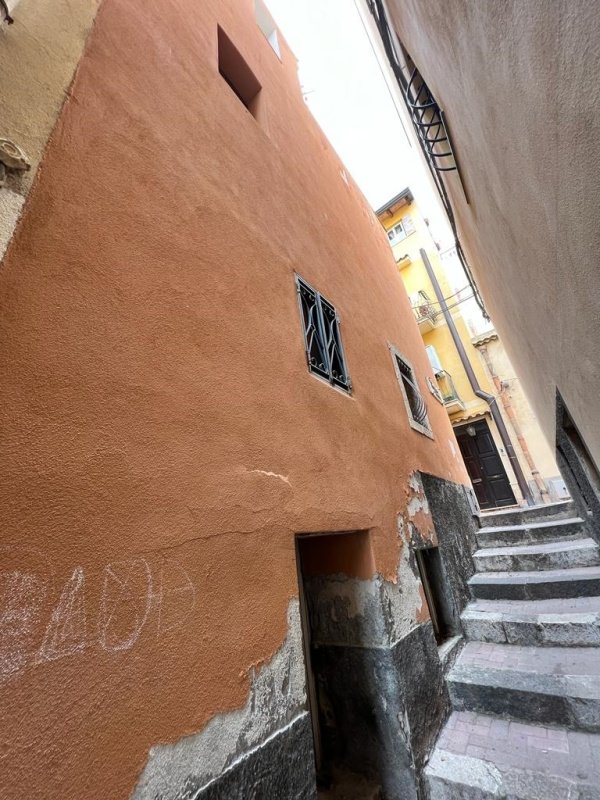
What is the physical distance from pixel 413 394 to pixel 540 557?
288cm

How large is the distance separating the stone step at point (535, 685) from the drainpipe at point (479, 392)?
822cm

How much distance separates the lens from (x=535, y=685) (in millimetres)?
3064

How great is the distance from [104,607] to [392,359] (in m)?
4.49

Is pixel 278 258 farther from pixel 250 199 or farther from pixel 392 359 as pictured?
pixel 392 359

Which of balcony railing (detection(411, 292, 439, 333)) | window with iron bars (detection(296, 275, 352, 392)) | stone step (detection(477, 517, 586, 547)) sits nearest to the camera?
window with iron bars (detection(296, 275, 352, 392))

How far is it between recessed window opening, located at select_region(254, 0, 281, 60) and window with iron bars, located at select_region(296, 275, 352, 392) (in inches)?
206

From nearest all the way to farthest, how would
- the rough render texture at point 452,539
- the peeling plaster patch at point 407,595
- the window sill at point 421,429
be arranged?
1. the peeling plaster patch at point 407,595
2. the rough render texture at point 452,539
3. the window sill at point 421,429

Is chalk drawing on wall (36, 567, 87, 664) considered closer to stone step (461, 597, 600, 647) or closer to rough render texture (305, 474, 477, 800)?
rough render texture (305, 474, 477, 800)

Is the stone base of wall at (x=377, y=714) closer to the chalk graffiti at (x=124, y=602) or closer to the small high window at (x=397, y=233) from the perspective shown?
the chalk graffiti at (x=124, y=602)

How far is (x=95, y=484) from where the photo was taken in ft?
3.93

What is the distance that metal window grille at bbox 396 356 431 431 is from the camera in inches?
212

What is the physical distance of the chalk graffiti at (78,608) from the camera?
928 mm

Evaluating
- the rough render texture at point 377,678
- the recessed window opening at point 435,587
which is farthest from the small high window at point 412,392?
the rough render texture at point 377,678

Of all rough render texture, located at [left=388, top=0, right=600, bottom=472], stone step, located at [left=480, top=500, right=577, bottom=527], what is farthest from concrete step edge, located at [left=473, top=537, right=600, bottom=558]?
rough render texture, located at [left=388, top=0, right=600, bottom=472]
